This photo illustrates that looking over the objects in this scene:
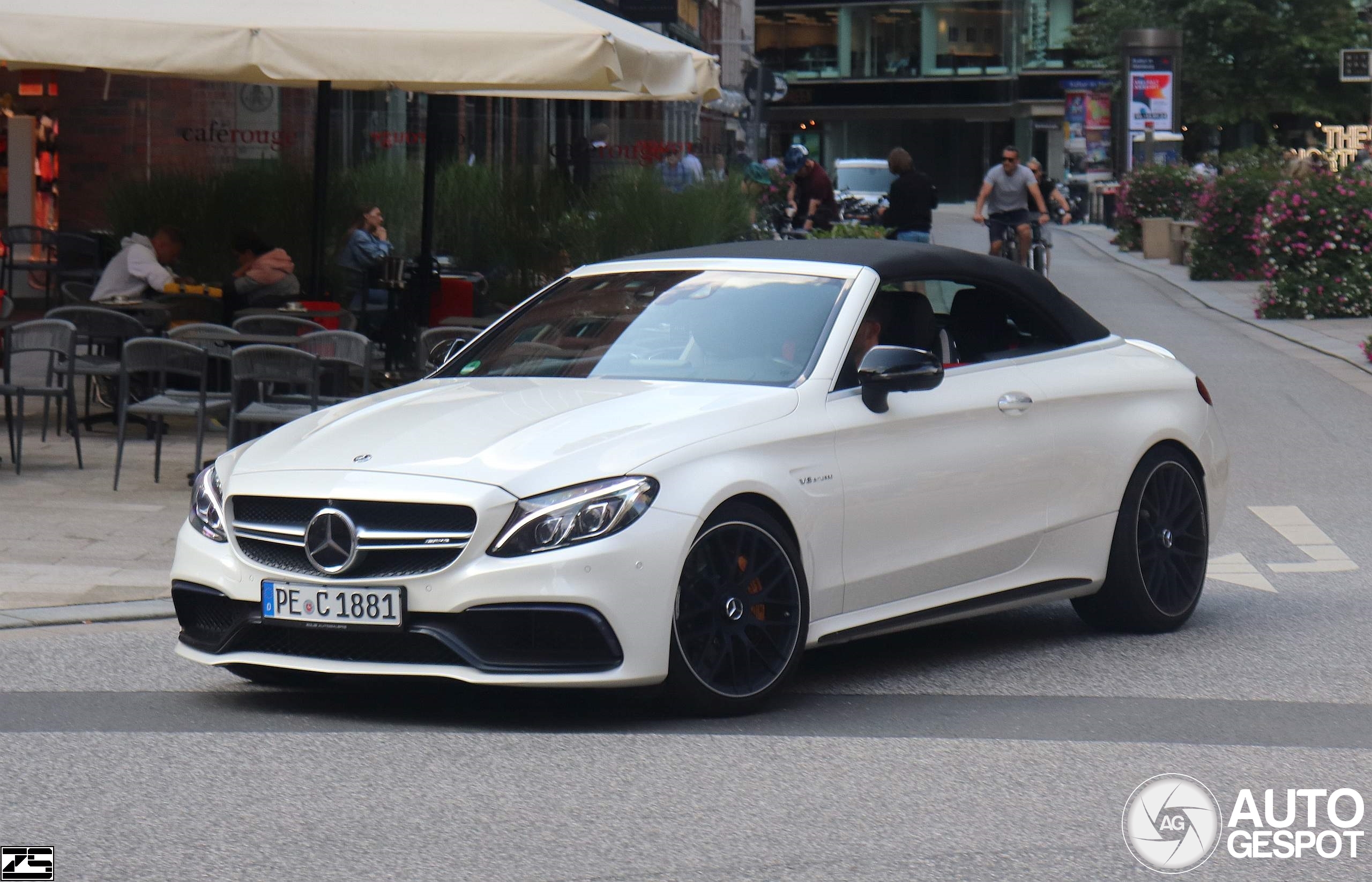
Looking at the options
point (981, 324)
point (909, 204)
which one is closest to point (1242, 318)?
point (909, 204)

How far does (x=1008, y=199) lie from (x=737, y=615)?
63.2ft

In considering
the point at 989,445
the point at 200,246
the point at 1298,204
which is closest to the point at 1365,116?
the point at 1298,204

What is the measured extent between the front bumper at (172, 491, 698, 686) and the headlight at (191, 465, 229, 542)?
31 cm

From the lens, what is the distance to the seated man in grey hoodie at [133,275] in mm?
13812

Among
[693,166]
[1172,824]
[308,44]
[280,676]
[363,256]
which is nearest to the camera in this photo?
[1172,824]

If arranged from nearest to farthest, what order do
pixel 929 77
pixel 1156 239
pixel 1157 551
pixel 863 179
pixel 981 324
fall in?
pixel 981 324, pixel 1157 551, pixel 1156 239, pixel 863 179, pixel 929 77

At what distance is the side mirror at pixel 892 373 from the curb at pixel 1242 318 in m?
12.0

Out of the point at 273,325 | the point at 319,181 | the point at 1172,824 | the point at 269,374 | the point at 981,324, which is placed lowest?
the point at 1172,824

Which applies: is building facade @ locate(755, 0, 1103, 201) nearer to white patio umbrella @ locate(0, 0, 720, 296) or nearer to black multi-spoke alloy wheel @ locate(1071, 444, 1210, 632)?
white patio umbrella @ locate(0, 0, 720, 296)

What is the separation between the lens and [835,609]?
20.8ft

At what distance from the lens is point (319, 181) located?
44.8 ft

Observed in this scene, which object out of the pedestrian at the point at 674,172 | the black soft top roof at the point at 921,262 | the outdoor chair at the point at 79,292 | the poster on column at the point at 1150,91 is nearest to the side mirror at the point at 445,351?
the black soft top roof at the point at 921,262

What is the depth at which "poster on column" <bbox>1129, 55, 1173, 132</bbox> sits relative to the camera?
46.7 m

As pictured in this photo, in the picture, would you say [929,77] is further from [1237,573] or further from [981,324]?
[981,324]
